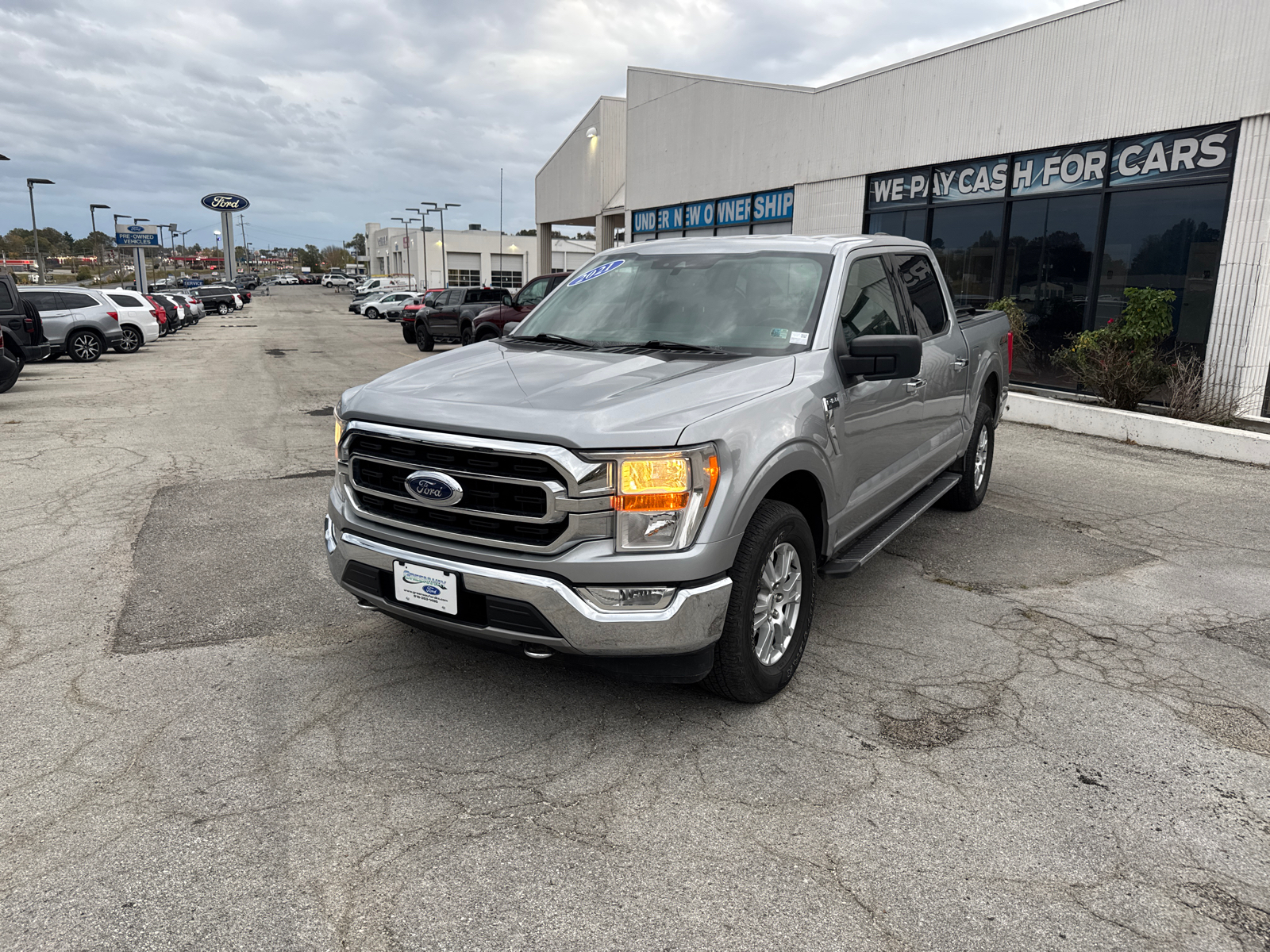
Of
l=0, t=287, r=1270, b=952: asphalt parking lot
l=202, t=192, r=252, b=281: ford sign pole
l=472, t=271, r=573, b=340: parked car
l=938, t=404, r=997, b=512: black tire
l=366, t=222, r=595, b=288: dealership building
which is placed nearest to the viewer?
l=0, t=287, r=1270, b=952: asphalt parking lot

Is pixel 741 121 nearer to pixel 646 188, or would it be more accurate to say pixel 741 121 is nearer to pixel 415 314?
pixel 646 188

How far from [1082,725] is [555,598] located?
223 centimetres

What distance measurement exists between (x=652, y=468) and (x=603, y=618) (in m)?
0.55

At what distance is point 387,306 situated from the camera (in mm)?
46281

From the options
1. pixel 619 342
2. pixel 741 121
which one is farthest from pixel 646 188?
pixel 619 342

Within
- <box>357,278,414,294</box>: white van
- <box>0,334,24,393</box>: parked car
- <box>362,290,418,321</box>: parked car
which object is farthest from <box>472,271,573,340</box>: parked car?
<box>357,278,414,294</box>: white van

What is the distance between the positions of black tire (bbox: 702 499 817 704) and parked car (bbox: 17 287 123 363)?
68.3ft

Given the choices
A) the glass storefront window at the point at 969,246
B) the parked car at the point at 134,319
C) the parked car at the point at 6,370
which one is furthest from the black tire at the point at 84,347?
the glass storefront window at the point at 969,246

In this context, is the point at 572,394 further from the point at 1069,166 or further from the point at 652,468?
the point at 1069,166

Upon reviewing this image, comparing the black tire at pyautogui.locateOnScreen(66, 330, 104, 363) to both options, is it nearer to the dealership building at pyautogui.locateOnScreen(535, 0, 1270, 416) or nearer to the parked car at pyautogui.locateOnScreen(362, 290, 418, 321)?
the dealership building at pyautogui.locateOnScreen(535, 0, 1270, 416)

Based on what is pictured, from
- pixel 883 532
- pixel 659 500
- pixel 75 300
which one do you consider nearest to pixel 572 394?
pixel 659 500

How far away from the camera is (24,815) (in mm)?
2975

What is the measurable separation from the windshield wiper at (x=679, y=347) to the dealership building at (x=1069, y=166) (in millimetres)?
5222

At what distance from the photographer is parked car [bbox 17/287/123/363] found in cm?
1995
